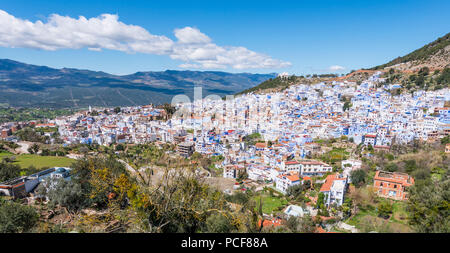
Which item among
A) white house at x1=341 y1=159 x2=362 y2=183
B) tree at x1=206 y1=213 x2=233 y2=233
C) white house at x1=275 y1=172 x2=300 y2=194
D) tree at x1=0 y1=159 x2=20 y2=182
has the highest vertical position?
tree at x1=206 y1=213 x2=233 y2=233

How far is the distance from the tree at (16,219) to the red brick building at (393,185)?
1350cm

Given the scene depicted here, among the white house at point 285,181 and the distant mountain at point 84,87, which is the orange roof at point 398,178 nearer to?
the white house at point 285,181

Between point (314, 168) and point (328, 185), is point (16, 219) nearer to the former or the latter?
point (328, 185)

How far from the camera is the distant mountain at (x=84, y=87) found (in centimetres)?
6575

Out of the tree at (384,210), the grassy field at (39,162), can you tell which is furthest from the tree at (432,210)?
the grassy field at (39,162)

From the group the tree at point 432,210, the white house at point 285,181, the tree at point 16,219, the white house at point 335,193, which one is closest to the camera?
the tree at point 432,210

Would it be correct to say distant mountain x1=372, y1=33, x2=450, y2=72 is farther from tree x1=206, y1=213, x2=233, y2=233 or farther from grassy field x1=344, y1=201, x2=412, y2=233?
tree x1=206, y1=213, x2=233, y2=233

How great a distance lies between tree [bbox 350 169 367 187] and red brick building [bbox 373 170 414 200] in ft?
2.71

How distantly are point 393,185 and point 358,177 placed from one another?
165 centimetres

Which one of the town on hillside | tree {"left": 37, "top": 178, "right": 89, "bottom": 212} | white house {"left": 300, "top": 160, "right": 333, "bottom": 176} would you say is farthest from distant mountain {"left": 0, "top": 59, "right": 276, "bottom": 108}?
tree {"left": 37, "top": 178, "right": 89, "bottom": 212}

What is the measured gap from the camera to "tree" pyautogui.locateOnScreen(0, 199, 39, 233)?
19.0 ft

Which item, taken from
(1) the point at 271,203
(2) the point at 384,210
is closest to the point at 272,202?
(1) the point at 271,203
